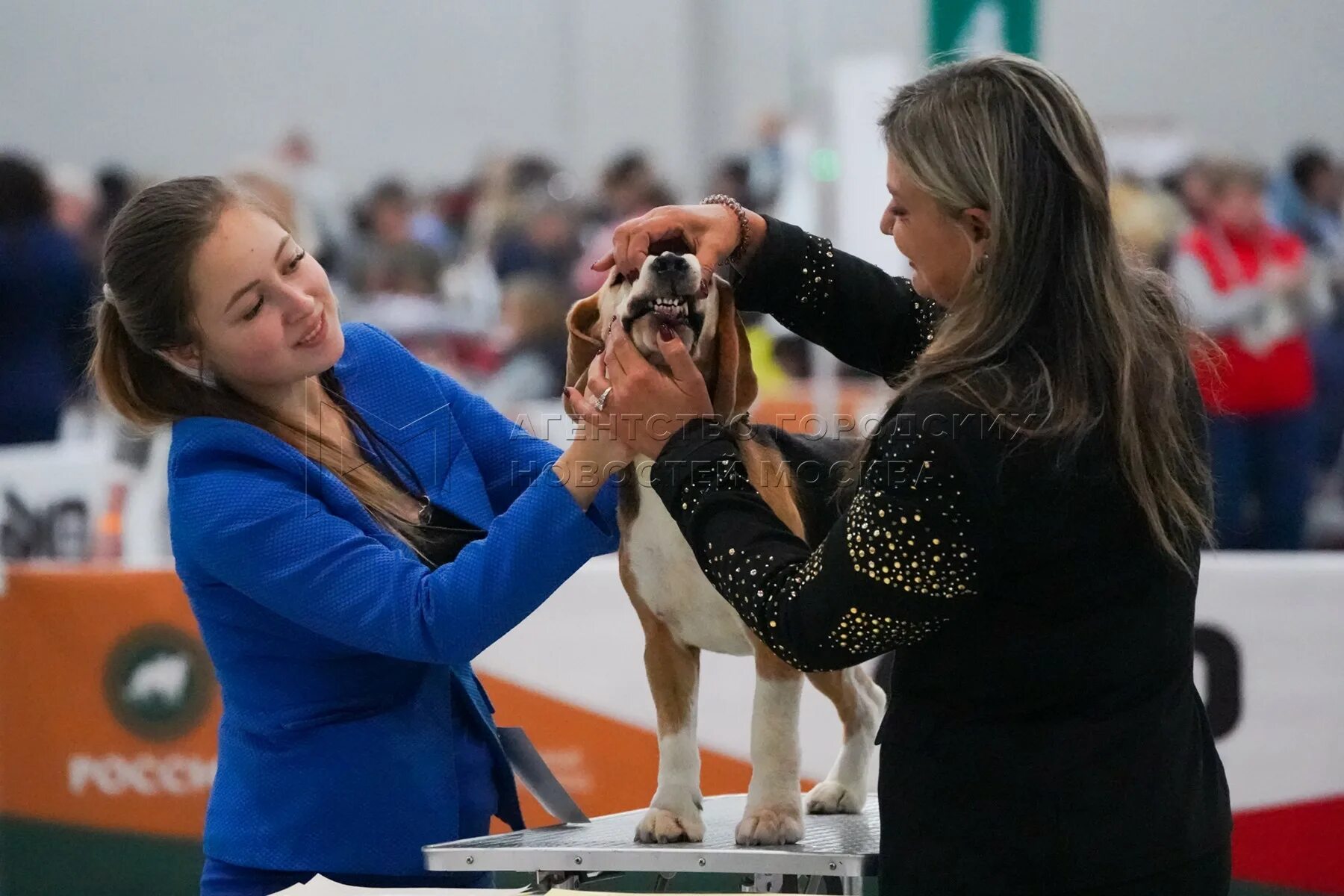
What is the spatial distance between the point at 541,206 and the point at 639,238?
28.6 feet

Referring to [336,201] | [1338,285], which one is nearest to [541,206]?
[336,201]

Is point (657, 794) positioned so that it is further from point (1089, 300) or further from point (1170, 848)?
point (1089, 300)

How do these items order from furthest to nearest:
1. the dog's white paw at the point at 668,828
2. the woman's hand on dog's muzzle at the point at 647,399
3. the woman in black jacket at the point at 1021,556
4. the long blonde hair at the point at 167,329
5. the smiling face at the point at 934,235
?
the dog's white paw at the point at 668,828, the long blonde hair at the point at 167,329, the woman's hand on dog's muzzle at the point at 647,399, the smiling face at the point at 934,235, the woman in black jacket at the point at 1021,556

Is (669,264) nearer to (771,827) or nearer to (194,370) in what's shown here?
(194,370)

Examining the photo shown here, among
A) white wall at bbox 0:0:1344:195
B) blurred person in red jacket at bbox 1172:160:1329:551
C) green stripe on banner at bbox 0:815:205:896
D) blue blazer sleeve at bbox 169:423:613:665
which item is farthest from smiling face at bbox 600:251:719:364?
white wall at bbox 0:0:1344:195

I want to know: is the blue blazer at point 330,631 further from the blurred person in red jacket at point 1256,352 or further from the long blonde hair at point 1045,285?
the blurred person in red jacket at point 1256,352

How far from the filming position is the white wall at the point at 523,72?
1395cm

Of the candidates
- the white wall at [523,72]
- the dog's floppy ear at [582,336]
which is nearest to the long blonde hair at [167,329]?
the dog's floppy ear at [582,336]

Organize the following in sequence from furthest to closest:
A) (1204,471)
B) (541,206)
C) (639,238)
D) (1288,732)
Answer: (541,206), (1288,732), (639,238), (1204,471)

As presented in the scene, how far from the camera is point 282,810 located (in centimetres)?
195

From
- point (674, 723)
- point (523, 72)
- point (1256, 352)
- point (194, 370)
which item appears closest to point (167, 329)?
point (194, 370)

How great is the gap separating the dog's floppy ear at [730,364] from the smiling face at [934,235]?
1.45 feet

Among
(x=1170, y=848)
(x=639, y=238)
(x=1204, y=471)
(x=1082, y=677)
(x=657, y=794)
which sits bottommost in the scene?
(x=657, y=794)

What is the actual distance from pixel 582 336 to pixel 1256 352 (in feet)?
15.8
